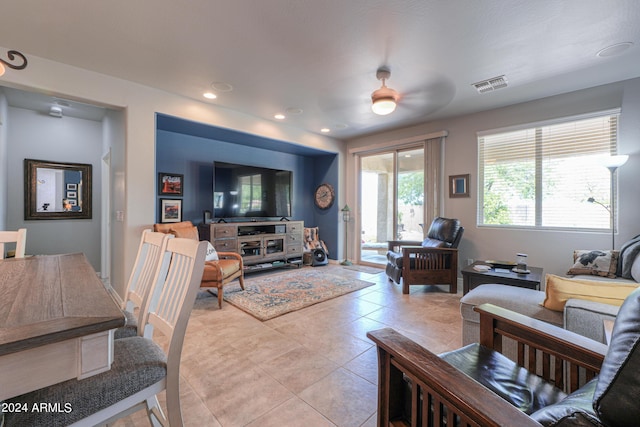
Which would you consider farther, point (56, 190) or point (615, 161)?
point (56, 190)

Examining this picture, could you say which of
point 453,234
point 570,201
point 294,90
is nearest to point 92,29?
point 294,90

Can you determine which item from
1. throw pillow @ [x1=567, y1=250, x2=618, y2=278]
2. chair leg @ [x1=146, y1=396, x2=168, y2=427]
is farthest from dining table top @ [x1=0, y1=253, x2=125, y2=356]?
throw pillow @ [x1=567, y1=250, x2=618, y2=278]

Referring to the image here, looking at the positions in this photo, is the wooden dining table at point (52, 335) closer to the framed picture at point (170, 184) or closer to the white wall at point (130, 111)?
the white wall at point (130, 111)

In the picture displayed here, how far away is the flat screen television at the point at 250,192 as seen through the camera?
171 inches

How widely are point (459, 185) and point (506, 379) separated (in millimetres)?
3603

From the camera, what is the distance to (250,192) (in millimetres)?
4699

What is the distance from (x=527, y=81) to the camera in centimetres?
302

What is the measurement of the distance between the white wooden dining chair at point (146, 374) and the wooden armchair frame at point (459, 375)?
788mm

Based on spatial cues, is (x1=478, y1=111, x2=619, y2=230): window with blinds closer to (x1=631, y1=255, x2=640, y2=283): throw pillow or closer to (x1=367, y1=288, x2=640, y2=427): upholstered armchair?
(x1=631, y1=255, x2=640, y2=283): throw pillow

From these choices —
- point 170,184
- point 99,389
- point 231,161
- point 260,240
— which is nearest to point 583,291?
point 99,389

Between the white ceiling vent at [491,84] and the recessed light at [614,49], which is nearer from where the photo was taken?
the recessed light at [614,49]

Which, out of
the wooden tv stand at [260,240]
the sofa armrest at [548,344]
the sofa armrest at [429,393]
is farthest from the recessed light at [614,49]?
the wooden tv stand at [260,240]

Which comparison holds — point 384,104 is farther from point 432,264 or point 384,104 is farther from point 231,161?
point 231,161

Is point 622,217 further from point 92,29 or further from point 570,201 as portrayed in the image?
point 92,29
